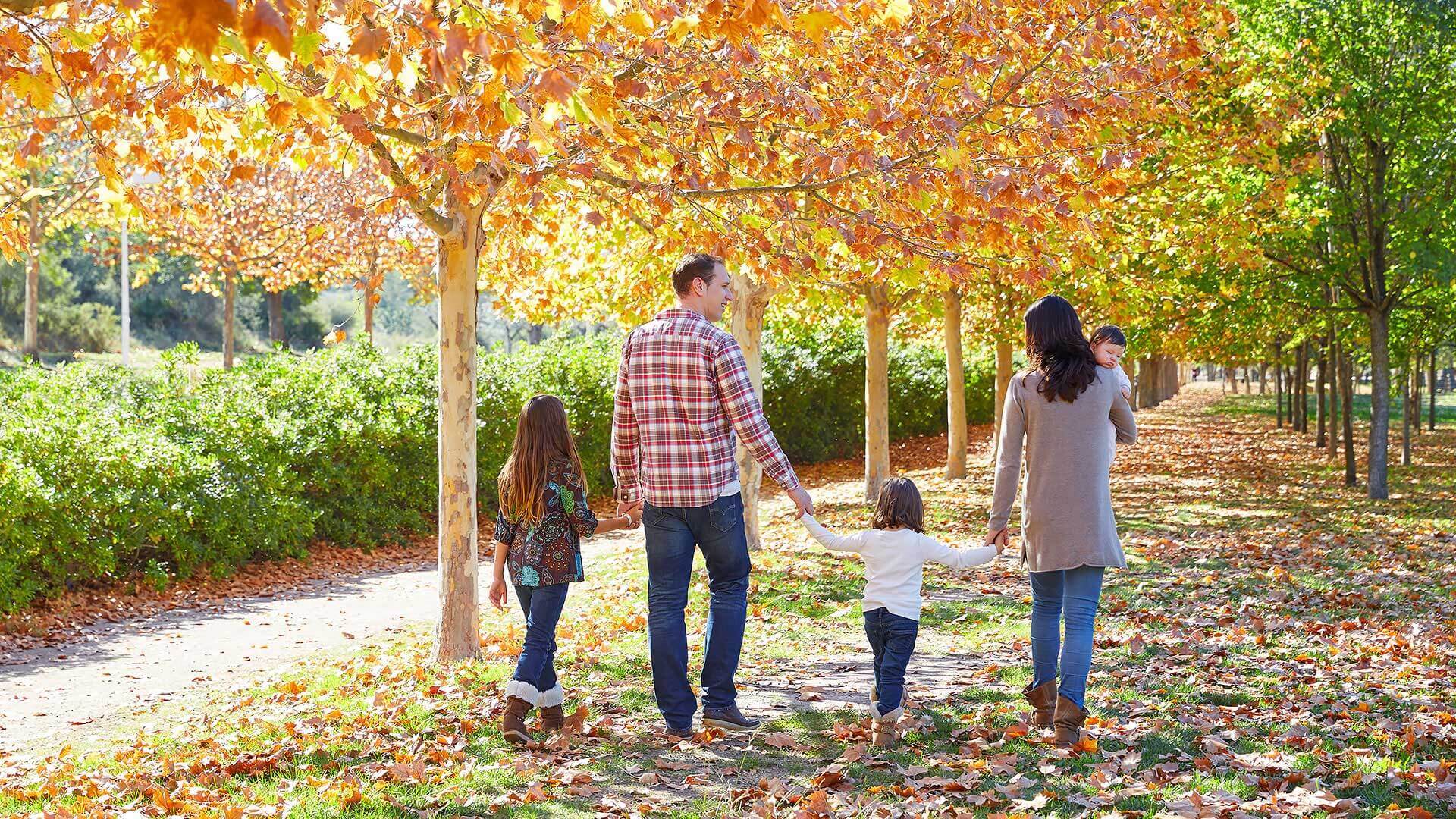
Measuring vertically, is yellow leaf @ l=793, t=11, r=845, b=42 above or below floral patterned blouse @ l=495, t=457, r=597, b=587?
above

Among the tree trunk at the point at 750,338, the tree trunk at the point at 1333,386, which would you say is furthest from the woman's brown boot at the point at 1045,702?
the tree trunk at the point at 1333,386

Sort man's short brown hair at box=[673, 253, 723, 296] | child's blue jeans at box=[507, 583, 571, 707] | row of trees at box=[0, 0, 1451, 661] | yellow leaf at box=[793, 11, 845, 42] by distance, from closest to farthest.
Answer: yellow leaf at box=[793, 11, 845, 42]
row of trees at box=[0, 0, 1451, 661]
man's short brown hair at box=[673, 253, 723, 296]
child's blue jeans at box=[507, 583, 571, 707]

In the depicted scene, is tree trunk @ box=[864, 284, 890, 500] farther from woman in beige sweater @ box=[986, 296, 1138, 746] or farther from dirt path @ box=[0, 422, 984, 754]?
woman in beige sweater @ box=[986, 296, 1138, 746]

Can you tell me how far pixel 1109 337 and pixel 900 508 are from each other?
1.22 metres

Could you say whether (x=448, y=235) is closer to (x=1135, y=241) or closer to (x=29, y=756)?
(x=29, y=756)

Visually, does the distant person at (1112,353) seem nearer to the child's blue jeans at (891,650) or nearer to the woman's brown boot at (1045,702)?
the woman's brown boot at (1045,702)

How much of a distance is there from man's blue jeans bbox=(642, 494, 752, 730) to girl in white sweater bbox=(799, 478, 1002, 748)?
36 cm

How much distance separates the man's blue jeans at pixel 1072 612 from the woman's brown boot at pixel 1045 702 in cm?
4

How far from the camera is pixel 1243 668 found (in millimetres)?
6328

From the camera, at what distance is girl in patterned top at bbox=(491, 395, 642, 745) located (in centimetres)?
511

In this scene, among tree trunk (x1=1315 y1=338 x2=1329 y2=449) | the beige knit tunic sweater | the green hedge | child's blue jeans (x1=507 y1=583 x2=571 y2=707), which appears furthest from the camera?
tree trunk (x1=1315 y1=338 x2=1329 y2=449)

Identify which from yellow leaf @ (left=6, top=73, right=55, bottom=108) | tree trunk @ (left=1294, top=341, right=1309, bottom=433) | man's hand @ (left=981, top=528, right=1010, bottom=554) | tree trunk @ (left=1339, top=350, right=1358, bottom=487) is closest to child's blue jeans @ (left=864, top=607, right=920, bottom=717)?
man's hand @ (left=981, top=528, right=1010, bottom=554)

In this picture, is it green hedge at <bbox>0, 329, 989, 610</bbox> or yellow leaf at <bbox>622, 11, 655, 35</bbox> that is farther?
green hedge at <bbox>0, 329, 989, 610</bbox>

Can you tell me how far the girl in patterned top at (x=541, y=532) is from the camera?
16.8 ft
